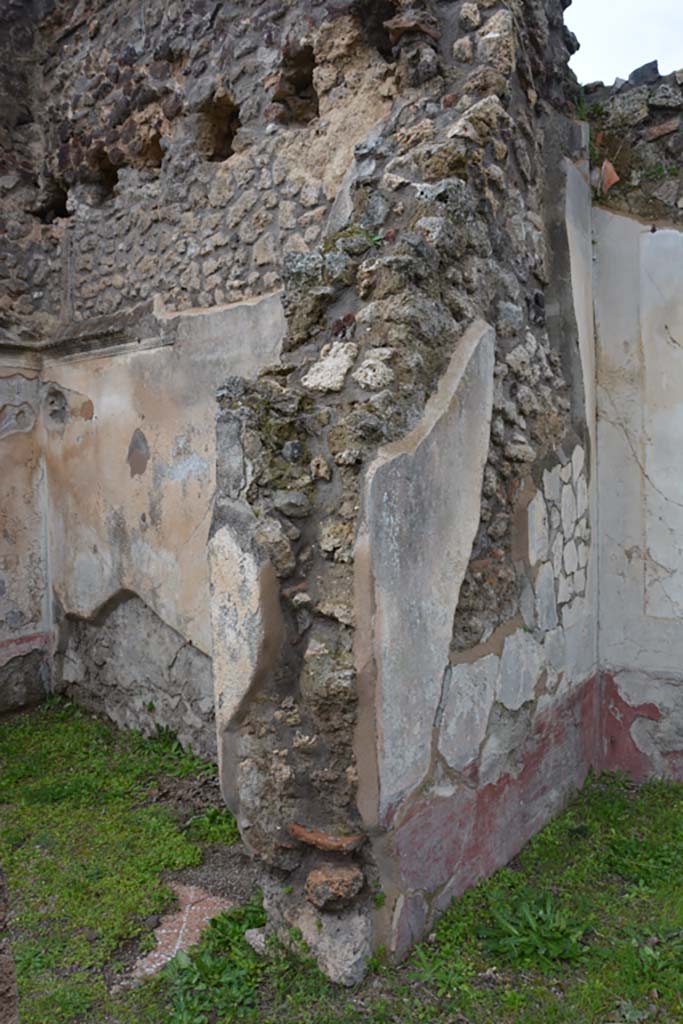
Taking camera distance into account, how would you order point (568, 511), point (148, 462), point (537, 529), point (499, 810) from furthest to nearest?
point (148, 462)
point (568, 511)
point (537, 529)
point (499, 810)

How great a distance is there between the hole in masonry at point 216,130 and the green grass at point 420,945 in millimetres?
3368

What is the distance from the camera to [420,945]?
101 inches

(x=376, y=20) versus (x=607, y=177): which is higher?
(x=376, y=20)

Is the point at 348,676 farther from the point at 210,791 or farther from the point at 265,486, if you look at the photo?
the point at 210,791

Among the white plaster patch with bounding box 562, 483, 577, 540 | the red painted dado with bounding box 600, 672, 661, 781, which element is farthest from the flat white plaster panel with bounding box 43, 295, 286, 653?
the red painted dado with bounding box 600, 672, 661, 781

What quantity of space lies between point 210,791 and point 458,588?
196cm

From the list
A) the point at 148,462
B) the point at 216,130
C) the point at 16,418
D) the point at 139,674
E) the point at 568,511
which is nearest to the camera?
the point at 568,511

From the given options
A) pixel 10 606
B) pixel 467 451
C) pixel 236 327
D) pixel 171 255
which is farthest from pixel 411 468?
pixel 10 606

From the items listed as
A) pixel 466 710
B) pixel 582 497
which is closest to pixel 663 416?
pixel 582 497

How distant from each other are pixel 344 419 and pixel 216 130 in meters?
2.65

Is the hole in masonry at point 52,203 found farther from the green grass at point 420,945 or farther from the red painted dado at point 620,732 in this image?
the red painted dado at point 620,732

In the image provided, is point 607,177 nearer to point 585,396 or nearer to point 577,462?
point 585,396

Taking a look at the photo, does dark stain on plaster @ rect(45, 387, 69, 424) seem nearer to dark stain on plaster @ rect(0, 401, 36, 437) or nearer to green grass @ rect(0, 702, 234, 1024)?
dark stain on plaster @ rect(0, 401, 36, 437)

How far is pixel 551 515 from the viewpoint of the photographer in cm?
346
